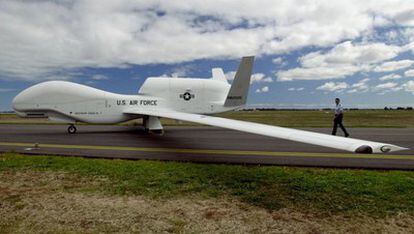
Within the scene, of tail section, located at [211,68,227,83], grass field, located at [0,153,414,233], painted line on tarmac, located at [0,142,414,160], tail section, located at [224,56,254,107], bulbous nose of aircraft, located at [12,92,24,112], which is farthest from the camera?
tail section, located at [211,68,227,83]

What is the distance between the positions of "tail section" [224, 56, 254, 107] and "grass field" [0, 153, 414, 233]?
10.5 meters

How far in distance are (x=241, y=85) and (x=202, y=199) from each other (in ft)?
46.4

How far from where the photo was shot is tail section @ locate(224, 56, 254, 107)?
18000mm

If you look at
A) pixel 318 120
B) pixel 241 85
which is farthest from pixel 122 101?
pixel 318 120

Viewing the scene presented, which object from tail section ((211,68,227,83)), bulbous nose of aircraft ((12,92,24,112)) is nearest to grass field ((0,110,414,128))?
tail section ((211,68,227,83))

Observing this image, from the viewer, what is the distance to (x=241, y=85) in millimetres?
19438

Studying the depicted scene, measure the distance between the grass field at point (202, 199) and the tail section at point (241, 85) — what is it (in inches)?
413

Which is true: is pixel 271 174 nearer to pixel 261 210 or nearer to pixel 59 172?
pixel 261 210

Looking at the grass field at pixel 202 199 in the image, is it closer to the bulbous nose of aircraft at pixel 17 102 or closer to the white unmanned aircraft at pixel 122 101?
the white unmanned aircraft at pixel 122 101

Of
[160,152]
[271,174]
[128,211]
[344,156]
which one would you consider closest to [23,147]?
[160,152]

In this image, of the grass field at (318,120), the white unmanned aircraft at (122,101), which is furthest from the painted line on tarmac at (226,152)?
the grass field at (318,120)

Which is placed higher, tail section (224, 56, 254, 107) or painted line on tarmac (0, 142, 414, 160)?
tail section (224, 56, 254, 107)

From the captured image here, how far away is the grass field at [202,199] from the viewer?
493 cm

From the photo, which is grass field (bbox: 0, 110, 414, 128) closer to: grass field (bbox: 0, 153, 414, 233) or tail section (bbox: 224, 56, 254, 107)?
tail section (bbox: 224, 56, 254, 107)
